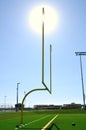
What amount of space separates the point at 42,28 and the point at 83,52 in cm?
4533

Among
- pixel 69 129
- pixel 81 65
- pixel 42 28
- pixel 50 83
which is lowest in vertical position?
pixel 69 129

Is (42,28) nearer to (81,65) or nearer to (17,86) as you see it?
(81,65)

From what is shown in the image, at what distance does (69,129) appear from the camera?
1334 cm

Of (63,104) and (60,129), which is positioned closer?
(60,129)

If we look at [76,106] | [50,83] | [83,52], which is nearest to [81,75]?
[83,52]

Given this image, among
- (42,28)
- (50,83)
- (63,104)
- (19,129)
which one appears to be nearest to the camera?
(19,129)

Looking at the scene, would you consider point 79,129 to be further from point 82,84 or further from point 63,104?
point 63,104

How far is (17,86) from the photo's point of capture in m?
85.8

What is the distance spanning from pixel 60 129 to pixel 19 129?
1.76 m

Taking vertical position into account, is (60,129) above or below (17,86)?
below

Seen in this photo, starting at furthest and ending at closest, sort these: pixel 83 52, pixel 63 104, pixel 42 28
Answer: pixel 63 104
pixel 83 52
pixel 42 28

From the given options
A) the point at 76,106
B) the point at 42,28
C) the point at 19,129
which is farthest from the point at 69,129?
the point at 76,106

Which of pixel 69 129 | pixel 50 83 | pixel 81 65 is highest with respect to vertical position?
pixel 81 65

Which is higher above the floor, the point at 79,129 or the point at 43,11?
the point at 43,11
